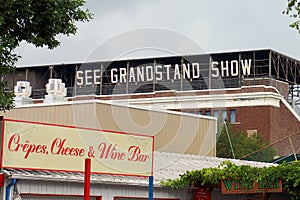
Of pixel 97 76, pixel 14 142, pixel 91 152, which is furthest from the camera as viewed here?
pixel 97 76

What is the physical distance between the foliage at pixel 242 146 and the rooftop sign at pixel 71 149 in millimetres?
47277

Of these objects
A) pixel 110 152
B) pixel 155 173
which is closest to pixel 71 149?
pixel 110 152

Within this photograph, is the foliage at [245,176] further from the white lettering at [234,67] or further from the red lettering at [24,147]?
the white lettering at [234,67]

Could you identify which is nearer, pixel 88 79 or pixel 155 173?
pixel 155 173

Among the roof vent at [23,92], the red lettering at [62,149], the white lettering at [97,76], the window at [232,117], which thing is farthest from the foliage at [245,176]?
the white lettering at [97,76]

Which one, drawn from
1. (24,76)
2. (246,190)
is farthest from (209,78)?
(246,190)

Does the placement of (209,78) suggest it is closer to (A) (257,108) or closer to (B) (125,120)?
(A) (257,108)

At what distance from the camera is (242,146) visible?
7219 centimetres

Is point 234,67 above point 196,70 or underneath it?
above

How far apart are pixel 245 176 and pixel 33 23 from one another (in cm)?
879

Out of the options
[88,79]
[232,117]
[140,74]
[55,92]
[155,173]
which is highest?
[140,74]

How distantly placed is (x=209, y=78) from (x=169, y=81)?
4553 mm

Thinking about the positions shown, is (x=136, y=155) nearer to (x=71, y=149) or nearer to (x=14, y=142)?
(x=71, y=149)

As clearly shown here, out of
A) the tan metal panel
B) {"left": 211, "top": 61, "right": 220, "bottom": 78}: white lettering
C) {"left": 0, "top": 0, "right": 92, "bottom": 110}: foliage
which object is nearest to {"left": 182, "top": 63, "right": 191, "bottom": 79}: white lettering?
{"left": 211, "top": 61, "right": 220, "bottom": 78}: white lettering
